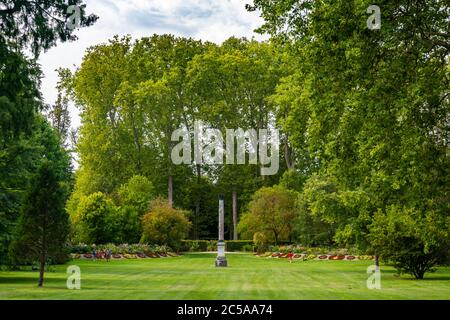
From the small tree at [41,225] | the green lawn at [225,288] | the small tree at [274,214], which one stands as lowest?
the green lawn at [225,288]

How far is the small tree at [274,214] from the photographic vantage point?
56969 millimetres

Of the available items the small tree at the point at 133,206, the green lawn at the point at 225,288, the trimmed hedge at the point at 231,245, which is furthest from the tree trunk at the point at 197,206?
the green lawn at the point at 225,288

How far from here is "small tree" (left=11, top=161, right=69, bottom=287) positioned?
21.6m

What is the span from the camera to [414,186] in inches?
754

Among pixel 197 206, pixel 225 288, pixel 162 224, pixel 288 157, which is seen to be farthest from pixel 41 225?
pixel 197 206

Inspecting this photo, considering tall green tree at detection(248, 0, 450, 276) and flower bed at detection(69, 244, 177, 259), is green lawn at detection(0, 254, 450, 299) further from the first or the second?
flower bed at detection(69, 244, 177, 259)

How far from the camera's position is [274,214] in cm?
5731

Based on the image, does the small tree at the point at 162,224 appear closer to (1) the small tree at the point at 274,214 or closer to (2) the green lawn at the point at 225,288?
(1) the small tree at the point at 274,214

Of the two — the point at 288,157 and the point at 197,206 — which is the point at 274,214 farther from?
the point at 197,206
